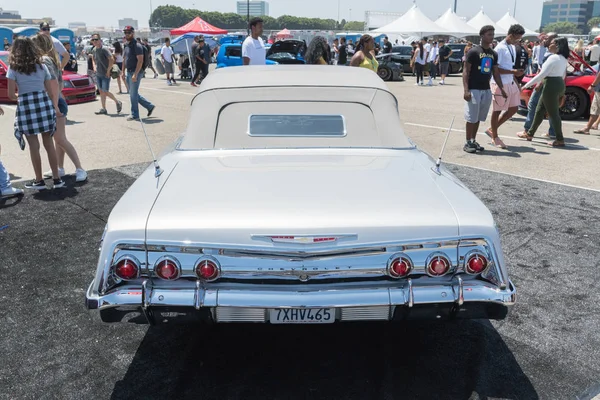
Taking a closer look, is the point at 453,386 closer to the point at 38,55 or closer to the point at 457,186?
the point at 457,186

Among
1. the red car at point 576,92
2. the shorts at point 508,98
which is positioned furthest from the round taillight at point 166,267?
the red car at point 576,92

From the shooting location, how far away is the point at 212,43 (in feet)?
117

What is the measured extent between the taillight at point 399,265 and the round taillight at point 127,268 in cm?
124

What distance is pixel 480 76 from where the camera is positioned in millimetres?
8023

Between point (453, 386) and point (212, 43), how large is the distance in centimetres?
3545

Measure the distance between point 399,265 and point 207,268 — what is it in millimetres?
936

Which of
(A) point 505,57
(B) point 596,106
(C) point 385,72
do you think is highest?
(A) point 505,57

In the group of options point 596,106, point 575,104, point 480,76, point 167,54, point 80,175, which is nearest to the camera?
point 80,175

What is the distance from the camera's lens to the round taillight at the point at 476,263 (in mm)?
2666

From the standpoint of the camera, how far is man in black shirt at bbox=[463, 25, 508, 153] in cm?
795

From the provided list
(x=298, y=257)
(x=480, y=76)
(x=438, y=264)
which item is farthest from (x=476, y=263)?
(x=480, y=76)

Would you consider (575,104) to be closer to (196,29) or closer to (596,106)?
(596,106)

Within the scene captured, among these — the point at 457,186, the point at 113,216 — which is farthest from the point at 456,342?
the point at 113,216

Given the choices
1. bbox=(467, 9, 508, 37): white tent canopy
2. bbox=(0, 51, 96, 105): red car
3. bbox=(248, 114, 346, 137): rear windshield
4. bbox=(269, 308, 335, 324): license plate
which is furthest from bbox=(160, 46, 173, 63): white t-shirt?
bbox=(467, 9, 508, 37): white tent canopy
